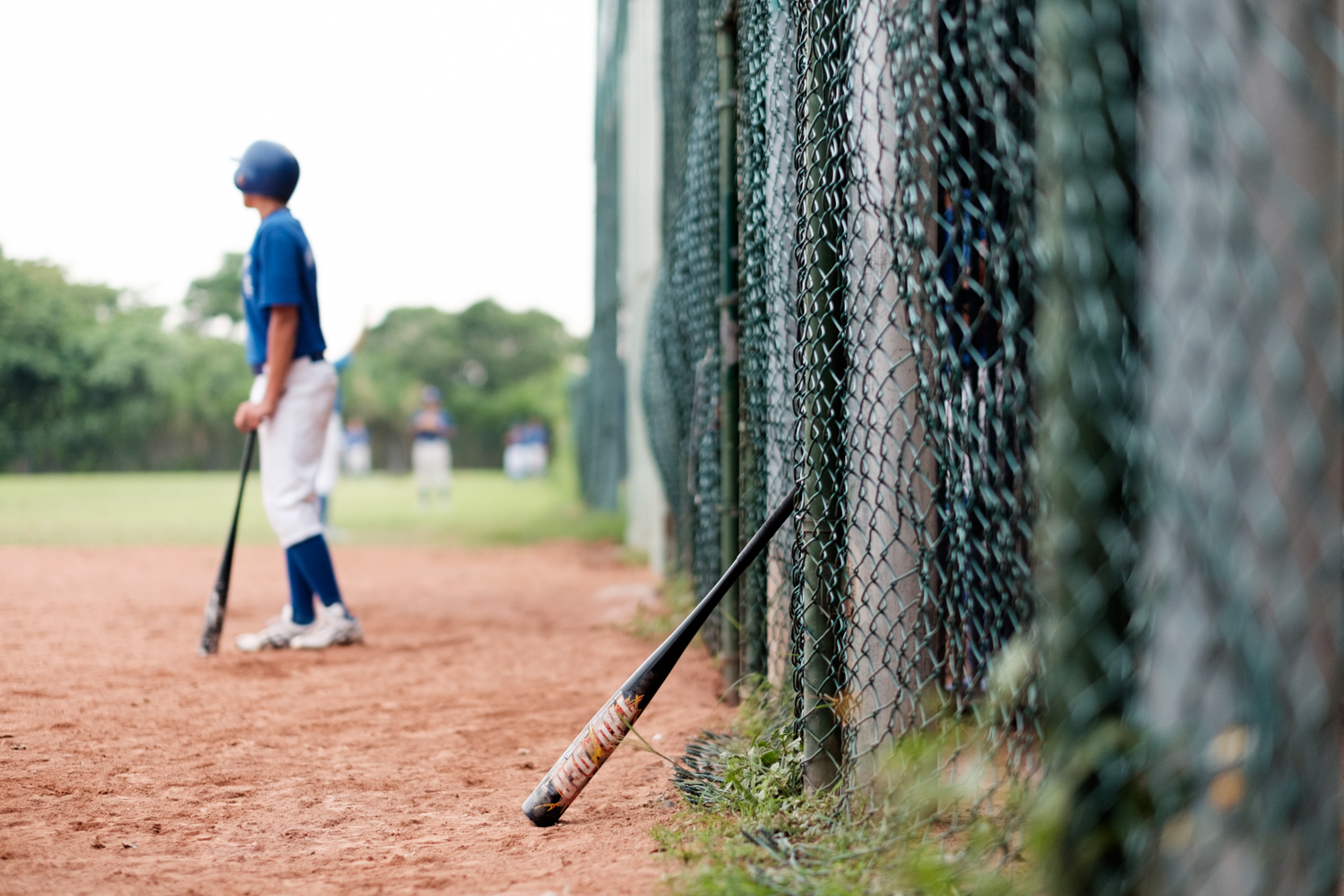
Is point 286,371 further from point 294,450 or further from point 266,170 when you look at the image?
point 266,170

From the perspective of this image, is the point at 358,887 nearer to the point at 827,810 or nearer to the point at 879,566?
the point at 827,810

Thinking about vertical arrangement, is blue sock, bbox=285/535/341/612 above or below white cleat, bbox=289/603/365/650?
above

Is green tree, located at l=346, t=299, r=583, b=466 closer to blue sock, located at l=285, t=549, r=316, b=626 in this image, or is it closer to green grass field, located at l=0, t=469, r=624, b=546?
green grass field, located at l=0, t=469, r=624, b=546

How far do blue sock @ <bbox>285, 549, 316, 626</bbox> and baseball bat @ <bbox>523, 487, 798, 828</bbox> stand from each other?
101 inches

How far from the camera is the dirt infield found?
7.68 ft

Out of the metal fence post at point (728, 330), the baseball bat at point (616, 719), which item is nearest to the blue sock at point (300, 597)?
the metal fence post at point (728, 330)

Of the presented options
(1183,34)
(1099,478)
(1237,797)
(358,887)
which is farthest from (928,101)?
(358,887)

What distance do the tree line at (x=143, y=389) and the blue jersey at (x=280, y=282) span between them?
843 cm

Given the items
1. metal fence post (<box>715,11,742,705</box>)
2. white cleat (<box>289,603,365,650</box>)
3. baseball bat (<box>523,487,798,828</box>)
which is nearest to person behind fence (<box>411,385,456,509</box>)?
white cleat (<box>289,603,365,650</box>)

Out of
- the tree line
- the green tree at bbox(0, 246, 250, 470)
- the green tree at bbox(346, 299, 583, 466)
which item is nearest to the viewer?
the green tree at bbox(0, 246, 250, 470)

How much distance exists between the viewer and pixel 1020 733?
6.25 feet

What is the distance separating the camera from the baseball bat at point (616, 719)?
8.50ft

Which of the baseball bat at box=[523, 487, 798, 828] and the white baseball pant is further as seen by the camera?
the white baseball pant

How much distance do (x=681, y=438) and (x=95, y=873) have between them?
3.60 meters
